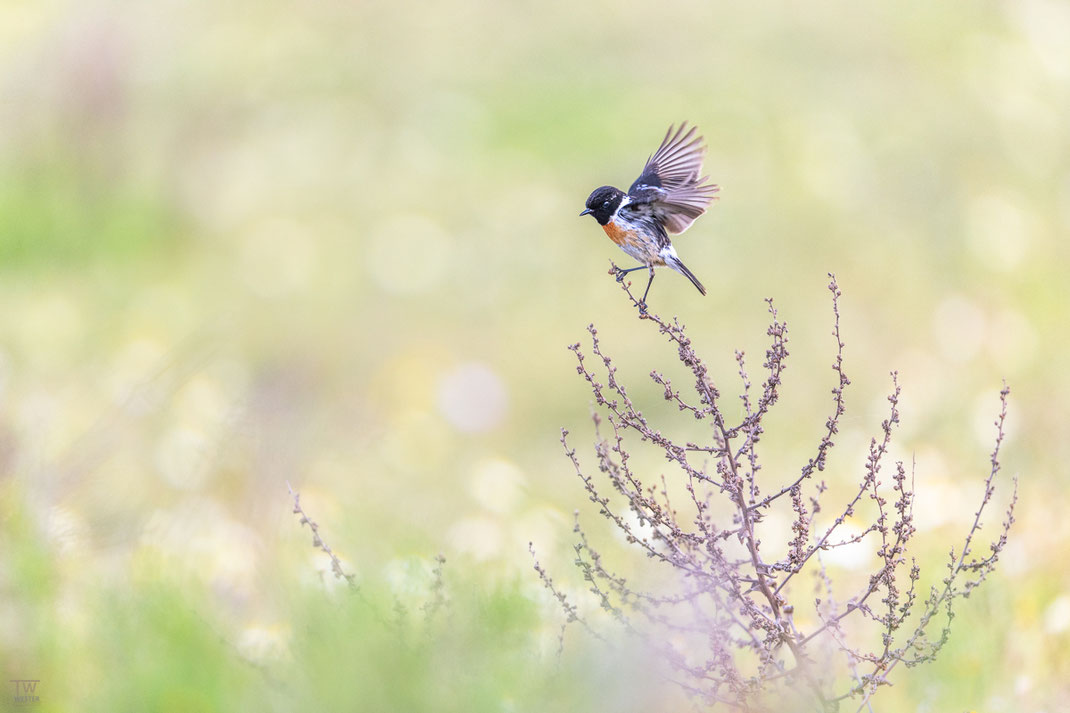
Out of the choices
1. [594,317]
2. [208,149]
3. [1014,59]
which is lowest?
[594,317]

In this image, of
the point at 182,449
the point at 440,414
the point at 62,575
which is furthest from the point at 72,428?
the point at 62,575

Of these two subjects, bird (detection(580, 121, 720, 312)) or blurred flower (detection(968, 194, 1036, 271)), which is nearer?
bird (detection(580, 121, 720, 312))

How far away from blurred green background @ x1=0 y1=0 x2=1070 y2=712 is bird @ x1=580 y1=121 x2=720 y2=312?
1106 millimetres

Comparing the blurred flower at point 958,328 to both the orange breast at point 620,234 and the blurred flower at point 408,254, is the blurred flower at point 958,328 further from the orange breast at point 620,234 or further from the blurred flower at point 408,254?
the orange breast at point 620,234

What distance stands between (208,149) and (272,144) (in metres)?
0.50

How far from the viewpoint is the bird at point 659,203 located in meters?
3.70

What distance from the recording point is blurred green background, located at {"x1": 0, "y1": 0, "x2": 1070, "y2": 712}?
4.39m

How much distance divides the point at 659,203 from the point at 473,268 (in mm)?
4561

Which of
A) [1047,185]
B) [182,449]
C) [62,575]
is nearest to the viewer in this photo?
[62,575]

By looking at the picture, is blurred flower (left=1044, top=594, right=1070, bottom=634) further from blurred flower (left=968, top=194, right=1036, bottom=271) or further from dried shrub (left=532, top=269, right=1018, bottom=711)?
blurred flower (left=968, top=194, right=1036, bottom=271)

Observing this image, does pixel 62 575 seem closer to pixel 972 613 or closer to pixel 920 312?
pixel 972 613

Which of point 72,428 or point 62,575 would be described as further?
point 72,428

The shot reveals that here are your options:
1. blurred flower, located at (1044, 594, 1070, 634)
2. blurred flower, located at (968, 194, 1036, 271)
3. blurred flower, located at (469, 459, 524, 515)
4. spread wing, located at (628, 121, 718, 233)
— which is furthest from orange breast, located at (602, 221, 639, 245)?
blurred flower, located at (968, 194, 1036, 271)

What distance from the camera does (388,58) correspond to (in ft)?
32.1
